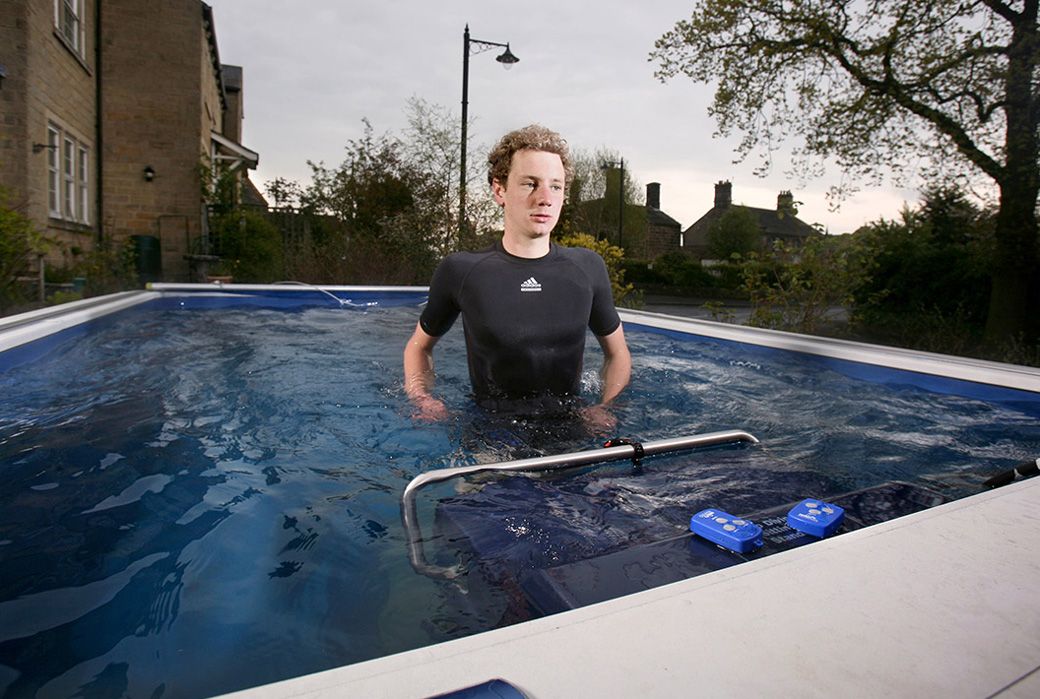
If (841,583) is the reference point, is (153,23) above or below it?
above

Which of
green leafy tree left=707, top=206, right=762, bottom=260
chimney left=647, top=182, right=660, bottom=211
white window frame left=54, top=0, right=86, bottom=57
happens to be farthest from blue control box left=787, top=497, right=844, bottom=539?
chimney left=647, top=182, right=660, bottom=211

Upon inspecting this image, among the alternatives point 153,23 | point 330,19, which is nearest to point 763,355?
point 330,19

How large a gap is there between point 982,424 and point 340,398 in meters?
3.96

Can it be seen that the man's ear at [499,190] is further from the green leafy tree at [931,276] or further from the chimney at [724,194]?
the chimney at [724,194]

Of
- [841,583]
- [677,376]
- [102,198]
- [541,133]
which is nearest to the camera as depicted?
[841,583]

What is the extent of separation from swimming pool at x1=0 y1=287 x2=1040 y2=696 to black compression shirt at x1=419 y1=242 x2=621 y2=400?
236 millimetres

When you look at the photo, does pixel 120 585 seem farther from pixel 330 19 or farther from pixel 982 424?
pixel 330 19

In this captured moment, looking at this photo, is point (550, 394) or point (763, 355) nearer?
point (550, 394)

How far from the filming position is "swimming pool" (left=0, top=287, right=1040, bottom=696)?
5.58ft

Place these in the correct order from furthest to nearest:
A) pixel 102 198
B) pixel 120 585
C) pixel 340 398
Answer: pixel 102 198 < pixel 340 398 < pixel 120 585

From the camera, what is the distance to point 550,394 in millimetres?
3301

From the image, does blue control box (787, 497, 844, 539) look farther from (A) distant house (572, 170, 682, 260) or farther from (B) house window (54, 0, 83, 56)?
(A) distant house (572, 170, 682, 260)

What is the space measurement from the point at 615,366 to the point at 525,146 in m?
1.18

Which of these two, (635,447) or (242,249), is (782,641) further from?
(242,249)
